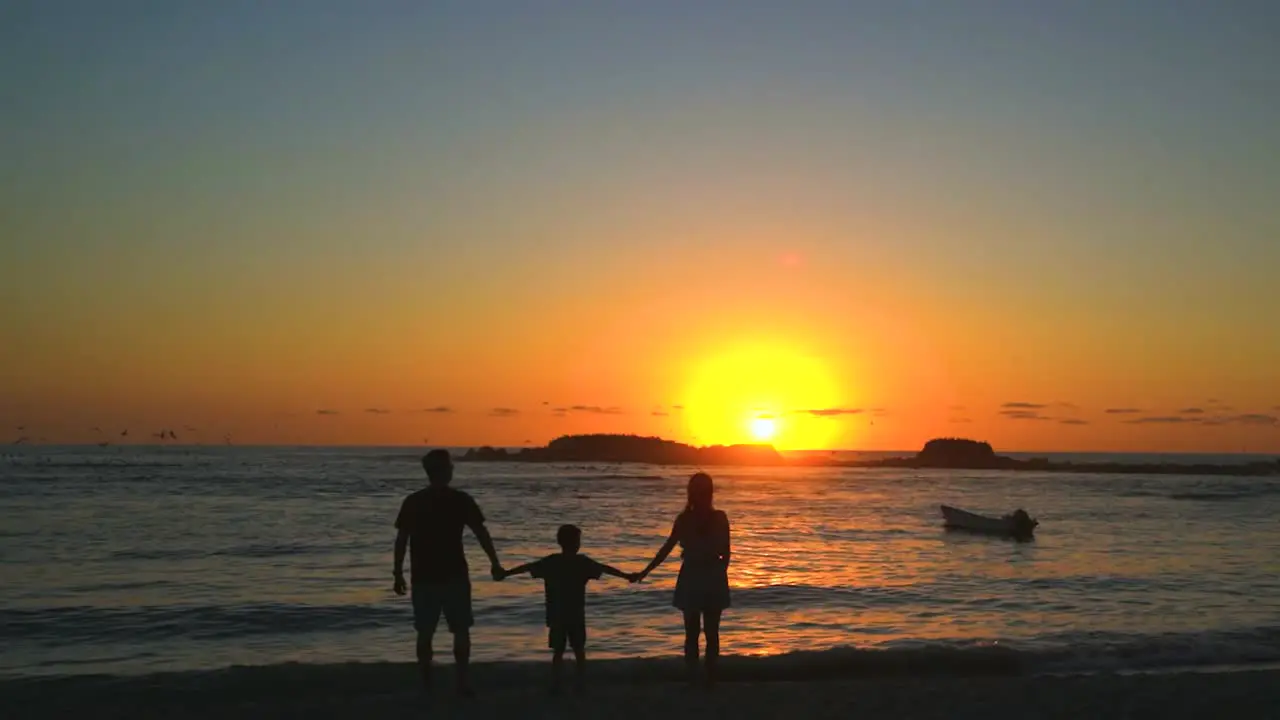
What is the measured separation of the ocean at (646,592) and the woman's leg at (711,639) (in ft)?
9.74

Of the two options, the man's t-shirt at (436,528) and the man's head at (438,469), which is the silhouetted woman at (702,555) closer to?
the man's t-shirt at (436,528)

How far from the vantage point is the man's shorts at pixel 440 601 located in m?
8.74

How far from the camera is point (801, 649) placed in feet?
46.9

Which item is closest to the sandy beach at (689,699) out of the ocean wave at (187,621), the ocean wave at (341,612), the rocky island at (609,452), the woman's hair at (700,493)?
the woman's hair at (700,493)

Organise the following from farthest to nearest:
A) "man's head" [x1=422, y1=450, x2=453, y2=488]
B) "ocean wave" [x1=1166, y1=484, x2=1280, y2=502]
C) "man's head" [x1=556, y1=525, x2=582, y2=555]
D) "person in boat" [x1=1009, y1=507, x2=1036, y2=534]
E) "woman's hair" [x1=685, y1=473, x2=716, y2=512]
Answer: "ocean wave" [x1=1166, y1=484, x2=1280, y2=502] → "person in boat" [x1=1009, y1=507, x2=1036, y2=534] → "woman's hair" [x1=685, y1=473, x2=716, y2=512] → "man's head" [x1=556, y1=525, x2=582, y2=555] → "man's head" [x1=422, y1=450, x2=453, y2=488]

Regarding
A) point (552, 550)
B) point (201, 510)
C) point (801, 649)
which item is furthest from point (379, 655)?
point (201, 510)

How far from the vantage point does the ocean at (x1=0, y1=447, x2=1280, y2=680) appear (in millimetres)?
14289

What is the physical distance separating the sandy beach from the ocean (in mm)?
1579

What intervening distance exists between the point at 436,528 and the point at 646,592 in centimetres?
1117

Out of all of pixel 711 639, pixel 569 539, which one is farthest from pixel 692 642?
pixel 569 539

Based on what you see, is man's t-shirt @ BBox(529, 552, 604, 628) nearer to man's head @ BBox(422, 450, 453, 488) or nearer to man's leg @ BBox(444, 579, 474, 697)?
man's leg @ BBox(444, 579, 474, 697)

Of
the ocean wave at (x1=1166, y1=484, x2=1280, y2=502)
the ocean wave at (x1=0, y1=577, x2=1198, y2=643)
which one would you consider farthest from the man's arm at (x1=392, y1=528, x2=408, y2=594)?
the ocean wave at (x1=1166, y1=484, x2=1280, y2=502)

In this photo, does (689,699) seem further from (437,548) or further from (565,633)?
(437,548)

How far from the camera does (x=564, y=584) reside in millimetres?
9109
